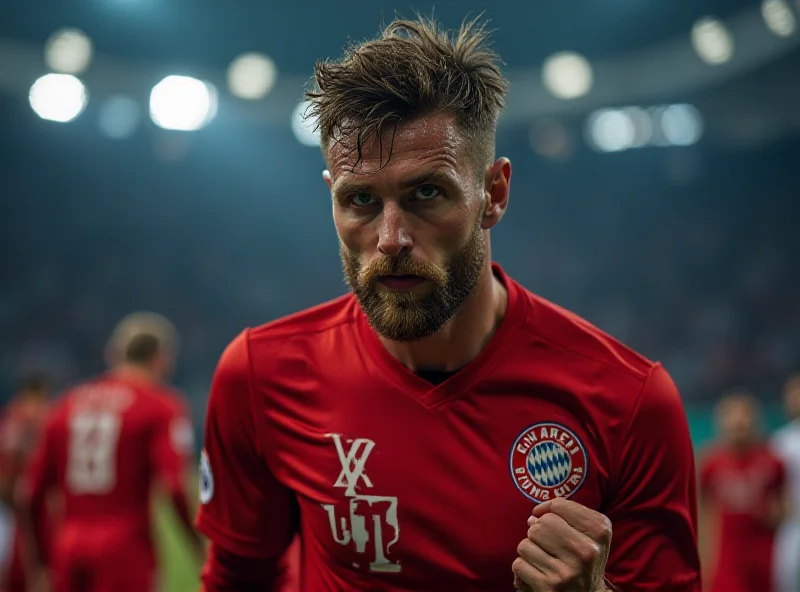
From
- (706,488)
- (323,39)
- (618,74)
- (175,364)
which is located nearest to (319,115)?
(706,488)

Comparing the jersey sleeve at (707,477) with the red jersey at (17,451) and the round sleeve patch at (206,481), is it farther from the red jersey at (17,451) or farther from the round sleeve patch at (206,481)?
the round sleeve patch at (206,481)

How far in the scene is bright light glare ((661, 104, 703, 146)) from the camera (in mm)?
18297

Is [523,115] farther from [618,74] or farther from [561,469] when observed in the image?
[561,469]

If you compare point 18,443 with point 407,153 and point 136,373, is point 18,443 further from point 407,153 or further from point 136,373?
point 407,153

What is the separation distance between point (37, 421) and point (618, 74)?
14597 millimetres

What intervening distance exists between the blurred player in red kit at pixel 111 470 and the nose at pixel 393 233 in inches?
122

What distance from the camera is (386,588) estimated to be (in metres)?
1.85

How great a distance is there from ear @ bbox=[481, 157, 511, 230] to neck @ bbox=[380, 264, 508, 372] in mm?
115

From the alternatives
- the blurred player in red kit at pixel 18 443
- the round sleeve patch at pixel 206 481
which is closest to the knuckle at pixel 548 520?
the round sleeve patch at pixel 206 481

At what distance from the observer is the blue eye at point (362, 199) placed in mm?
1778

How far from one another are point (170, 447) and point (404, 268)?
3.12 meters

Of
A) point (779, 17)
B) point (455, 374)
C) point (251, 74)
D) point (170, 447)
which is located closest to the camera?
point (455, 374)

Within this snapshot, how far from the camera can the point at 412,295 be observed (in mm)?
1765

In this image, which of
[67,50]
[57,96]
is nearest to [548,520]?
[67,50]
